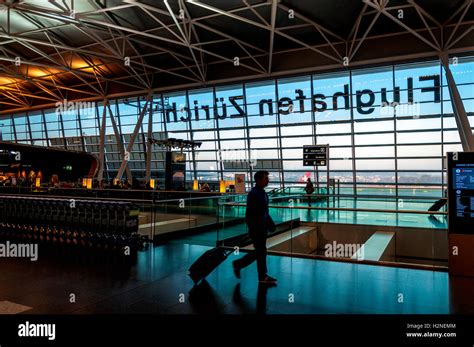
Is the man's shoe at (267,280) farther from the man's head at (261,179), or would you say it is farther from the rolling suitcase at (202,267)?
the man's head at (261,179)

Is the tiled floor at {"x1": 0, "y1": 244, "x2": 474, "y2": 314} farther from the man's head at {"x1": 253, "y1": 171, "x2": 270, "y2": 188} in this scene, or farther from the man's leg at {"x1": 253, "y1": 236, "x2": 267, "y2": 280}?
the man's head at {"x1": 253, "y1": 171, "x2": 270, "y2": 188}

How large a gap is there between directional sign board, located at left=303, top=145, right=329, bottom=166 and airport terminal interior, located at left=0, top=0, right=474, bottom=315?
4.0 inches

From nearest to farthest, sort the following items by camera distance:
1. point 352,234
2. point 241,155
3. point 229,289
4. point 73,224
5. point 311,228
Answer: point 229,289 → point 73,224 → point 311,228 → point 352,234 → point 241,155

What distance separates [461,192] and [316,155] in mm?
11810

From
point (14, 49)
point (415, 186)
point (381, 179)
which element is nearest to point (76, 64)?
point (14, 49)

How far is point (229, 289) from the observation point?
16.2ft

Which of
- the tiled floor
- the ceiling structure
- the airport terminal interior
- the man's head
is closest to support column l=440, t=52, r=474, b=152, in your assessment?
the airport terminal interior

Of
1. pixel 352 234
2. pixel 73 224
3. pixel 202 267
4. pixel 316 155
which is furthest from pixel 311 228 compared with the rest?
pixel 316 155

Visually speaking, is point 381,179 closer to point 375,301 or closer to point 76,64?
point 375,301

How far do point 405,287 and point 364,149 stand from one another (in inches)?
652

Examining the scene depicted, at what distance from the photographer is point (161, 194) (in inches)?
576

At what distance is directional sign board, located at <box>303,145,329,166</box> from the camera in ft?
57.1

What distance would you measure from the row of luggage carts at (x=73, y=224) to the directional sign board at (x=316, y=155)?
466 inches

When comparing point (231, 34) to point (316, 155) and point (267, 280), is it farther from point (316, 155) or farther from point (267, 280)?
point (267, 280)
